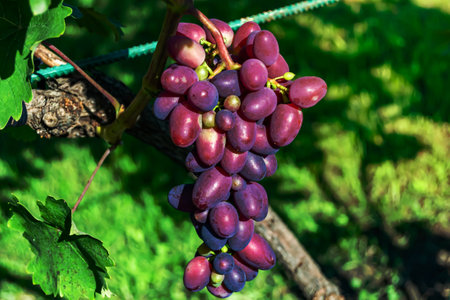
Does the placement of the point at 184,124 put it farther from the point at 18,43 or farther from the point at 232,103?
the point at 18,43

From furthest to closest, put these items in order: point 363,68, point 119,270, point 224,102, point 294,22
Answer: point 294,22, point 363,68, point 119,270, point 224,102

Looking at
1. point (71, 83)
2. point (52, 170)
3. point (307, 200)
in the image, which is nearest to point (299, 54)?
point (307, 200)

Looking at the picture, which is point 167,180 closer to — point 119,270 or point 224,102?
point 119,270

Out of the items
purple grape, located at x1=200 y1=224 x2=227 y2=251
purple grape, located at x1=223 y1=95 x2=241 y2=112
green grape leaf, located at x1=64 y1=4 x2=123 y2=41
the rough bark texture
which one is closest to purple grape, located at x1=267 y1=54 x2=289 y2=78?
purple grape, located at x1=223 y1=95 x2=241 y2=112

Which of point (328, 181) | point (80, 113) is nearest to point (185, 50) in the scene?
point (80, 113)

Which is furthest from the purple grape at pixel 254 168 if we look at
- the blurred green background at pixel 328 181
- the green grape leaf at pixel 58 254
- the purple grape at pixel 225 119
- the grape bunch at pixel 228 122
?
the blurred green background at pixel 328 181

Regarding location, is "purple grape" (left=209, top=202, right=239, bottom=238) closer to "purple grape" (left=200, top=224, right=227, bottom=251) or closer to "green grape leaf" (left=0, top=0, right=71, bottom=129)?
"purple grape" (left=200, top=224, right=227, bottom=251)

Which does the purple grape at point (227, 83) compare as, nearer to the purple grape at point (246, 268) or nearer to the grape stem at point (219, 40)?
the grape stem at point (219, 40)
